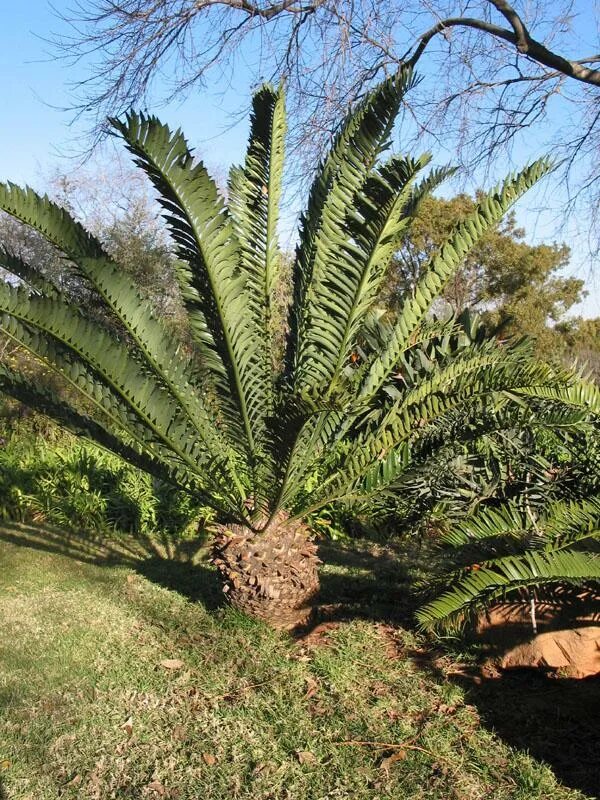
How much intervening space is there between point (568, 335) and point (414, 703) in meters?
28.0

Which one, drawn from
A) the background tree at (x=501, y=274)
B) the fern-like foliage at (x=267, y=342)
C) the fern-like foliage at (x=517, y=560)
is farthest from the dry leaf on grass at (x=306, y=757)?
the background tree at (x=501, y=274)

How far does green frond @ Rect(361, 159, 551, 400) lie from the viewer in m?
3.83

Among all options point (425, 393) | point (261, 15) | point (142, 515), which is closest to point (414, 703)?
point (425, 393)

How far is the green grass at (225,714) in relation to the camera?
10.0 feet

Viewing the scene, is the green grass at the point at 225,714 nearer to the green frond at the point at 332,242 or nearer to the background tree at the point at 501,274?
the green frond at the point at 332,242

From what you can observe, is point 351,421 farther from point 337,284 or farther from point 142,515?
point 142,515

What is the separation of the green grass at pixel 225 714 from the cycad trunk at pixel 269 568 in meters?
0.15

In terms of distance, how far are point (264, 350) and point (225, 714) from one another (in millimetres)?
1949

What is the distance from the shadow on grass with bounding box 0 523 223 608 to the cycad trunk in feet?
2.49

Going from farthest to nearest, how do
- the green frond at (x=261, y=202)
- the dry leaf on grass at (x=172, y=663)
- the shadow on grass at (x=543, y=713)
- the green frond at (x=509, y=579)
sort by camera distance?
the green frond at (x=261, y=202) < the dry leaf on grass at (x=172, y=663) < the shadow on grass at (x=543, y=713) < the green frond at (x=509, y=579)

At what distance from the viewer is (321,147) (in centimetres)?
730

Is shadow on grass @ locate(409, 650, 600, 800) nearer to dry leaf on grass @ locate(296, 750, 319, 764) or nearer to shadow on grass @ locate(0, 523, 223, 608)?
dry leaf on grass @ locate(296, 750, 319, 764)

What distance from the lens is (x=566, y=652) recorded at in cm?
375

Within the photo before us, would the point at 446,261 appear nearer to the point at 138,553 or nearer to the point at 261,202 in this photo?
the point at 261,202
